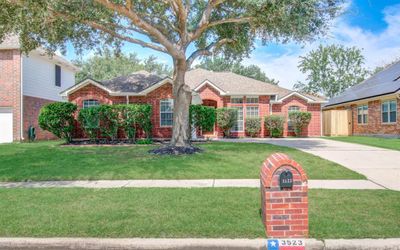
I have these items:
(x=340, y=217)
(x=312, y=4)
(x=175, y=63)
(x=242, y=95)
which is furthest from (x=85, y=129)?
(x=340, y=217)

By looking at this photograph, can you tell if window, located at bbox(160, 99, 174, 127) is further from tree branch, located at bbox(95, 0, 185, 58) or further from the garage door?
the garage door

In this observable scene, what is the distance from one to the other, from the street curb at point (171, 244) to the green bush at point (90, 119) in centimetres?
1451

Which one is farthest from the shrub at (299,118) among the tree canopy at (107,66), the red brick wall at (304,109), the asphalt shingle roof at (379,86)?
the tree canopy at (107,66)

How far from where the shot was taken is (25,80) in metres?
20.5

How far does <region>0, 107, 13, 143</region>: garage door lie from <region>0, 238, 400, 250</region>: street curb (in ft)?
62.2

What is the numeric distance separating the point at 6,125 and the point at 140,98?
913 cm

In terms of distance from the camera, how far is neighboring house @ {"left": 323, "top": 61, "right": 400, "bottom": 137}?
20836 mm

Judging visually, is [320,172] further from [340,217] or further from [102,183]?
[102,183]

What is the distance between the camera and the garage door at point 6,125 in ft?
65.4

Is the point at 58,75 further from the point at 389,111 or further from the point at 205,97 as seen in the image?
the point at 389,111

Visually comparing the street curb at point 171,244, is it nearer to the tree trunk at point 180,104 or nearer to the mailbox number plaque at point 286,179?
the mailbox number plaque at point 286,179

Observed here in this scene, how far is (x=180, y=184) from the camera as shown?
7176 millimetres

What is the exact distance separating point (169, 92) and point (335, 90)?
36092mm

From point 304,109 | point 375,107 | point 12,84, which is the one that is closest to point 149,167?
point 12,84
